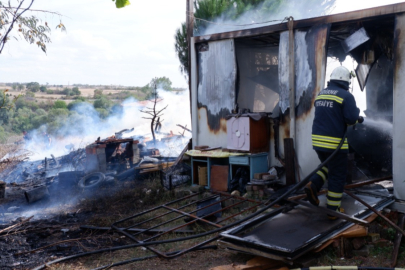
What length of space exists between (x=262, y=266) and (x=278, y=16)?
12558 mm

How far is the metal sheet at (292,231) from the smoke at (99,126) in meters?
15.6

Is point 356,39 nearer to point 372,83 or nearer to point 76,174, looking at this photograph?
point 372,83

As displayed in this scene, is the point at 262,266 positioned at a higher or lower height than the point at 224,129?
lower

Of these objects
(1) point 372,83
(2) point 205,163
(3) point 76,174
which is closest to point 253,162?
(2) point 205,163

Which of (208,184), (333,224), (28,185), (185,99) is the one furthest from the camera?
(185,99)

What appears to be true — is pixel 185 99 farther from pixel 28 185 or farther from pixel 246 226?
pixel 246 226

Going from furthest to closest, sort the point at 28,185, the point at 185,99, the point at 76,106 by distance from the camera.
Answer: the point at 76,106 < the point at 185,99 < the point at 28,185

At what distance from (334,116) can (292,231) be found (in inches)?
68.9

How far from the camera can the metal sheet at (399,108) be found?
634cm

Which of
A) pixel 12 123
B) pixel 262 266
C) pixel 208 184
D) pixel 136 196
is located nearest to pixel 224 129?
pixel 208 184

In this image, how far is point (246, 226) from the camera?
5.51 metres

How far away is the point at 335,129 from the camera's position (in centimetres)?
552

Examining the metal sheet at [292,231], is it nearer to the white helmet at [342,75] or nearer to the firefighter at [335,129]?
the firefighter at [335,129]

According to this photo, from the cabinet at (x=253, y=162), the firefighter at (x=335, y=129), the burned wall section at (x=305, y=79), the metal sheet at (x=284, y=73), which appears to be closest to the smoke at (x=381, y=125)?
the burned wall section at (x=305, y=79)
